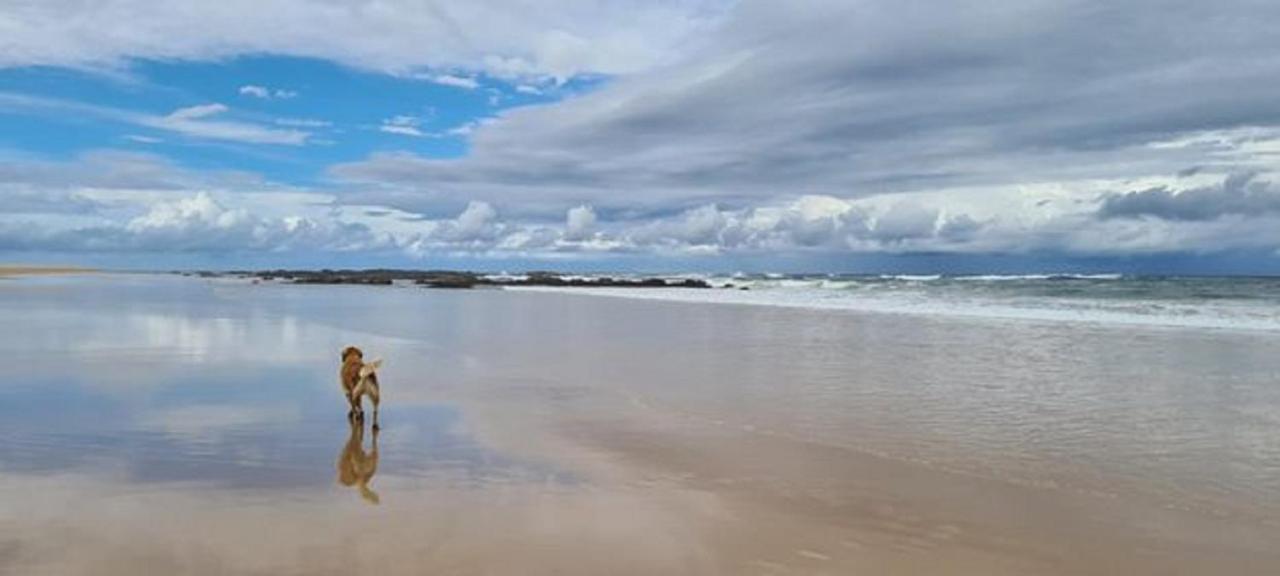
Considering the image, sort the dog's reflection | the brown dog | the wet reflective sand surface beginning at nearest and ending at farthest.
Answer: the wet reflective sand surface
the dog's reflection
the brown dog

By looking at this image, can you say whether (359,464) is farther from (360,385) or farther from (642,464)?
(642,464)

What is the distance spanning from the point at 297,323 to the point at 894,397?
1818 cm

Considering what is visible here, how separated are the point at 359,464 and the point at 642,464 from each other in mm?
2329

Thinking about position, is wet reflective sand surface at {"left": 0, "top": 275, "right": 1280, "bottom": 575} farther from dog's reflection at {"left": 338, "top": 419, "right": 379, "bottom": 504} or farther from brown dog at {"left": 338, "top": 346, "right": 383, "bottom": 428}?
brown dog at {"left": 338, "top": 346, "right": 383, "bottom": 428}

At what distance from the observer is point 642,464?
26.5 ft

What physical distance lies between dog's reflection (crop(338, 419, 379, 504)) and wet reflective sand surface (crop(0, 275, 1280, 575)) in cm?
4

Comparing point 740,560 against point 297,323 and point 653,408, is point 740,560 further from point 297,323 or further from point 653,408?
point 297,323

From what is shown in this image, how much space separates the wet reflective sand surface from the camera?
18.4 ft

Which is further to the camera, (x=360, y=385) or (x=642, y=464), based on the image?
(x=360, y=385)

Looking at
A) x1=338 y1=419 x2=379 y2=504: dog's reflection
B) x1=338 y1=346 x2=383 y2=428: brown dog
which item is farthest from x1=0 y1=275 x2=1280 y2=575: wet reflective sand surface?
x1=338 y1=346 x2=383 y2=428: brown dog

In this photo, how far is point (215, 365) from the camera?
14.9 meters

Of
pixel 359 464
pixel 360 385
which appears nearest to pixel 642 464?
pixel 359 464

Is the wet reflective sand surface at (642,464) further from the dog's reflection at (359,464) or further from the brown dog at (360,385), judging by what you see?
the brown dog at (360,385)

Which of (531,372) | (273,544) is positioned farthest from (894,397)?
(273,544)
